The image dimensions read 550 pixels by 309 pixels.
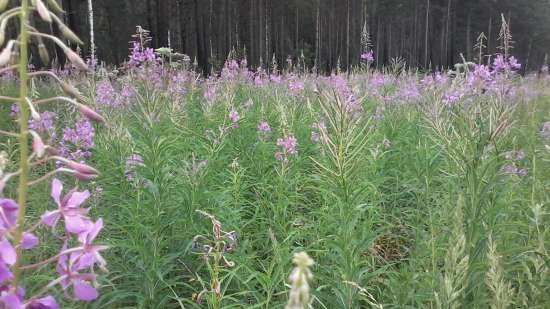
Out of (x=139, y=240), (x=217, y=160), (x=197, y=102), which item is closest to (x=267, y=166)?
(x=217, y=160)

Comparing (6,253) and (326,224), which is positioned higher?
(6,253)

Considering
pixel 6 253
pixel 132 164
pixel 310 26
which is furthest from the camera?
pixel 310 26

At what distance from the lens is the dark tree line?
26594 millimetres

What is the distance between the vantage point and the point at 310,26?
40219mm

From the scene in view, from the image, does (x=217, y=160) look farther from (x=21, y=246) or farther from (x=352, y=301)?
(x=21, y=246)

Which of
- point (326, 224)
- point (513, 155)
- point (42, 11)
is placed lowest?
point (326, 224)

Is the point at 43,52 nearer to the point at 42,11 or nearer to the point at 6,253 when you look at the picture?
the point at 42,11

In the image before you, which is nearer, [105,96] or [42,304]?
[42,304]

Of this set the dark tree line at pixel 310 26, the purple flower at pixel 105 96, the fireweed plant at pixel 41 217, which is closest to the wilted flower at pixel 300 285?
the fireweed plant at pixel 41 217

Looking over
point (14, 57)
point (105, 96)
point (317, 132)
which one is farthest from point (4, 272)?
point (105, 96)

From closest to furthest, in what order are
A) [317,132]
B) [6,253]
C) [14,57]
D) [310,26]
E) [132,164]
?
1. [6,253]
2. [14,57]
3. [132,164]
4. [317,132]
5. [310,26]

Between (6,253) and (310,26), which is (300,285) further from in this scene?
(310,26)

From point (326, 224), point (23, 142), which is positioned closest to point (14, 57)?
point (23, 142)

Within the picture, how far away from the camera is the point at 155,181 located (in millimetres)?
3064
